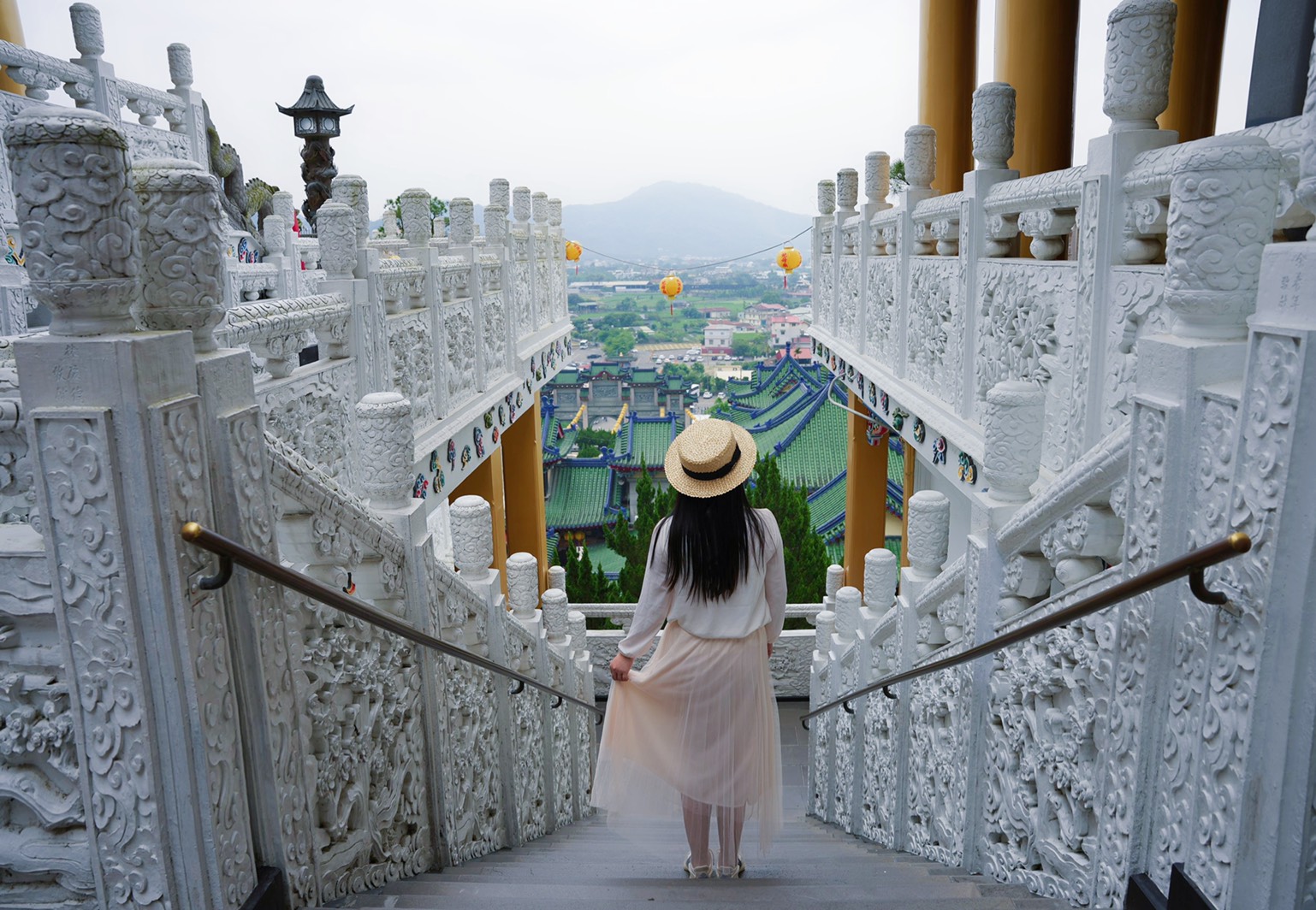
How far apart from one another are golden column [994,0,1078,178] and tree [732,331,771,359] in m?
24.7

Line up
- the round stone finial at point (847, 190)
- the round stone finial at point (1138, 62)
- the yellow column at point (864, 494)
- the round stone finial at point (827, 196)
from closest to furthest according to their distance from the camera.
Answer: the round stone finial at point (1138, 62) < the round stone finial at point (847, 190) < the round stone finial at point (827, 196) < the yellow column at point (864, 494)

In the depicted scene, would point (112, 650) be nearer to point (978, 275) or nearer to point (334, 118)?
point (978, 275)

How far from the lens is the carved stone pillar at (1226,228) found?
5.52 feet

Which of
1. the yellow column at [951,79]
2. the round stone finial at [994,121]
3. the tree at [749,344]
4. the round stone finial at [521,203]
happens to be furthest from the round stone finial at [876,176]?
the tree at [749,344]

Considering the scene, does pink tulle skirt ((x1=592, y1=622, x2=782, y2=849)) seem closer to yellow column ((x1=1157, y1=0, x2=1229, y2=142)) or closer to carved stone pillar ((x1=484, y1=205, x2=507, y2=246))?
yellow column ((x1=1157, y1=0, x2=1229, y2=142))

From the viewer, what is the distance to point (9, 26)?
344 inches

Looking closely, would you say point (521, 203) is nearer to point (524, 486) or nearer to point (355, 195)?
point (524, 486)

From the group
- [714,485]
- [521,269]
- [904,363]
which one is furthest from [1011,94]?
[521,269]

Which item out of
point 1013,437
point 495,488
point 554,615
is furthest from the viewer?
point 495,488

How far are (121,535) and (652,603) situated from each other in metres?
1.72

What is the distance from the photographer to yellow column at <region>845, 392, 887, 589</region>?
11.1 m

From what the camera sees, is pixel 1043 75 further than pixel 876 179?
No

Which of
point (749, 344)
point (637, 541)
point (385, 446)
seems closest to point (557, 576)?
point (637, 541)

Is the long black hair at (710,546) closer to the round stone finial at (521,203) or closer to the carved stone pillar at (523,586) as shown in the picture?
the carved stone pillar at (523,586)
